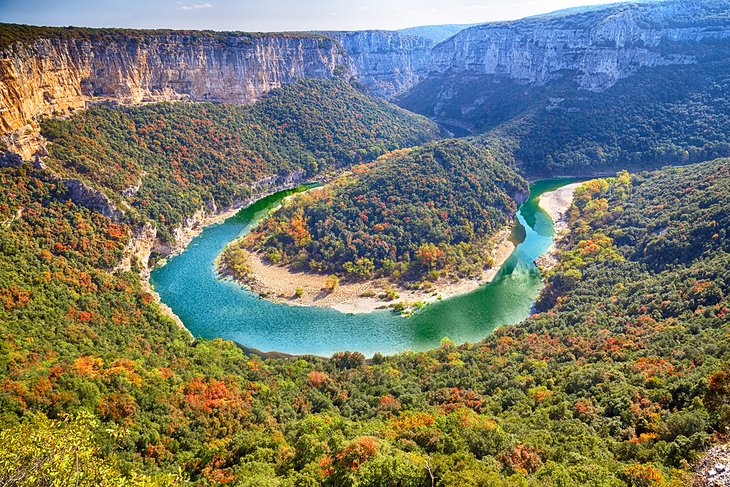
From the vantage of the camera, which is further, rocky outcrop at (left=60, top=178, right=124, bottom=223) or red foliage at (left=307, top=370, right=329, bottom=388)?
rocky outcrop at (left=60, top=178, right=124, bottom=223)

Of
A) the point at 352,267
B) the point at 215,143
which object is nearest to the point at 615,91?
the point at 352,267

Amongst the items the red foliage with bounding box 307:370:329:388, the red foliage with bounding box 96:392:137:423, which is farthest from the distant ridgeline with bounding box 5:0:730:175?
the red foliage with bounding box 307:370:329:388

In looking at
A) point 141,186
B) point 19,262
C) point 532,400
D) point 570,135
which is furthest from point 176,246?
point 570,135

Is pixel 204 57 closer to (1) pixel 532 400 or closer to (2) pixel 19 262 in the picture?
(2) pixel 19 262

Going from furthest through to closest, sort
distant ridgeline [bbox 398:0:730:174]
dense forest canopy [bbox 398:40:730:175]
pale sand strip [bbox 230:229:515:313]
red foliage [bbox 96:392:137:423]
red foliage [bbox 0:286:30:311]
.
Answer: distant ridgeline [bbox 398:0:730:174] → dense forest canopy [bbox 398:40:730:175] → pale sand strip [bbox 230:229:515:313] → red foliage [bbox 0:286:30:311] → red foliage [bbox 96:392:137:423]

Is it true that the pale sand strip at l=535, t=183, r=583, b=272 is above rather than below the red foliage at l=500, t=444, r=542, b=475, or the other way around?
below

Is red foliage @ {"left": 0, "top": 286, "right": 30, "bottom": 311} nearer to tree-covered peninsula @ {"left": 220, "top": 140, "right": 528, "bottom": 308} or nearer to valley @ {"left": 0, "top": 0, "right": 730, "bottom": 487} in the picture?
valley @ {"left": 0, "top": 0, "right": 730, "bottom": 487}

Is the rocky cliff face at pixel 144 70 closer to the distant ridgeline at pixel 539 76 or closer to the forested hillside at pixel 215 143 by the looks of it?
the distant ridgeline at pixel 539 76
